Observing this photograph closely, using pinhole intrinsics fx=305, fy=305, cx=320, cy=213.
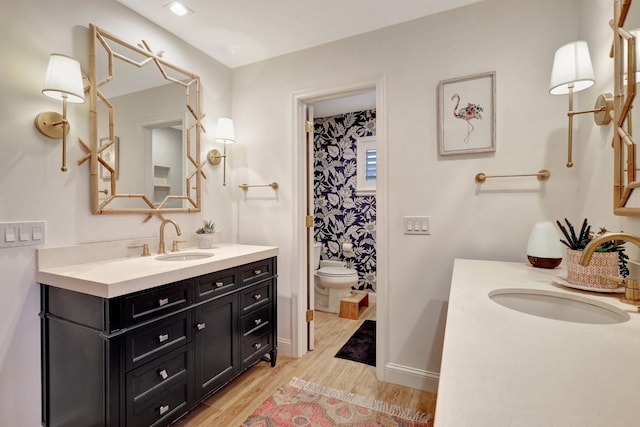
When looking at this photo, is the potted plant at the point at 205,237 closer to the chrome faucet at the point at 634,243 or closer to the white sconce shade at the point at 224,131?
the white sconce shade at the point at 224,131

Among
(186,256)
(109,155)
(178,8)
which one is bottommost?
(186,256)

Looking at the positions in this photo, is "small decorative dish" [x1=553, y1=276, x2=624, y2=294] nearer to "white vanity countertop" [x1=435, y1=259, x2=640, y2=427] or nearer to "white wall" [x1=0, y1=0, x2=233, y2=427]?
"white vanity countertop" [x1=435, y1=259, x2=640, y2=427]

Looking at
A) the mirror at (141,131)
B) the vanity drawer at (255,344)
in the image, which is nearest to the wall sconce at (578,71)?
the vanity drawer at (255,344)

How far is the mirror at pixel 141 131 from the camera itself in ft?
5.73

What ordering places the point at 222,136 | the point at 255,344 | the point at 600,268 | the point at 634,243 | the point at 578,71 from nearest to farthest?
the point at 634,243, the point at 600,268, the point at 578,71, the point at 255,344, the point at 222,136

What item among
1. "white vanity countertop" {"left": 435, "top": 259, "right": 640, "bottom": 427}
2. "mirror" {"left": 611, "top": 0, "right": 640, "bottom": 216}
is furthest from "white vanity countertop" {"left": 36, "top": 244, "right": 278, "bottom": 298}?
"mirror" {"left": 611, "top": 0, "right": 640, "bottom": 216}

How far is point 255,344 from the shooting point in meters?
2.09

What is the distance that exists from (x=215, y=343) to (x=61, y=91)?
150 centimetres

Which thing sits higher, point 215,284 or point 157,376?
point 215,284

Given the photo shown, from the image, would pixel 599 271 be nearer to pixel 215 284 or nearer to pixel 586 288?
pixel 586 288

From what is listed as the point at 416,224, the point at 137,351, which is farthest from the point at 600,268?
the point at 137,351

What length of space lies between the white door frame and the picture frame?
1180 mm

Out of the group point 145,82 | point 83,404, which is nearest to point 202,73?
point 145,82

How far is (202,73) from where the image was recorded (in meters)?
2.45
